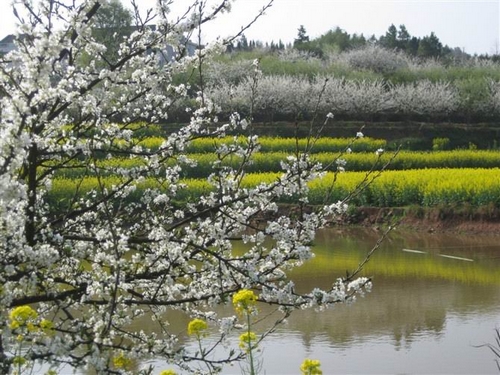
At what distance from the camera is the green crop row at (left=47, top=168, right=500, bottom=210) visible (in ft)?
50.9

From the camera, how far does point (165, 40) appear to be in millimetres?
4160

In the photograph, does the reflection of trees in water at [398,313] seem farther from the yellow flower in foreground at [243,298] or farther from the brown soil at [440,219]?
the brown soil at [440,219]

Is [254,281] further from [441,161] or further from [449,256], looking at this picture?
[441,161]

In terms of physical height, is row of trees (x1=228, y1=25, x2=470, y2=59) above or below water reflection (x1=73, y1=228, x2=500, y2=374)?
above

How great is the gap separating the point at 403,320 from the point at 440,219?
756 centimetres

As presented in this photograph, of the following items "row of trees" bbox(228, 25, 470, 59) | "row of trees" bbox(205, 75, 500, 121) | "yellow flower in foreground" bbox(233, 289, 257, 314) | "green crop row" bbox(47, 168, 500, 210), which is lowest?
"green crop row" bbox(47, 168, 500, 210)

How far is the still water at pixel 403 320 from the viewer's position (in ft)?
21.9

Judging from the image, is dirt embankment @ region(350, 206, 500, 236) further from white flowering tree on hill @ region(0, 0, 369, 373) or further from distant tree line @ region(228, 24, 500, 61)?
distant tree line @ region(228, 24, 500, 61)

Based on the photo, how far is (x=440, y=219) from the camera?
15391mm

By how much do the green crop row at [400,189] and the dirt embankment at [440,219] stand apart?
0.78 ft

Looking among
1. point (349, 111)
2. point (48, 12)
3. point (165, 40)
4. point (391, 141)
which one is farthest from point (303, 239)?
point (349, 111)

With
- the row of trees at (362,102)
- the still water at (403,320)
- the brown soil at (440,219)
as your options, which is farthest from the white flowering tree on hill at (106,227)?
the row of trees at (362,102)

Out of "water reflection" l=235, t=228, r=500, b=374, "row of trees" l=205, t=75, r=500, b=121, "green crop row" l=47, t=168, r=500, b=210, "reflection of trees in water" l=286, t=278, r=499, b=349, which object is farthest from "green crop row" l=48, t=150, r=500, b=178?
"reflection of trees in water" l=286, t=278, r=499, b=349

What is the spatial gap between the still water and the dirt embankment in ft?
6.81
